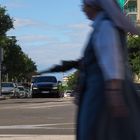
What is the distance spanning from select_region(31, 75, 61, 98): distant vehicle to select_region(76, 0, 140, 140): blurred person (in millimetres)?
38961

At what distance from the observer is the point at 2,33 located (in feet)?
259

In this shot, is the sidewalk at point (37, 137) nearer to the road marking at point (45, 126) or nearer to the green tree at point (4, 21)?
the road marking at point (45, 126)

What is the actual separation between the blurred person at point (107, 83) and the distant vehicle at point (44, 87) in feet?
128

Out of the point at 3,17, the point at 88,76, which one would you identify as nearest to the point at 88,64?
the point at 88,76

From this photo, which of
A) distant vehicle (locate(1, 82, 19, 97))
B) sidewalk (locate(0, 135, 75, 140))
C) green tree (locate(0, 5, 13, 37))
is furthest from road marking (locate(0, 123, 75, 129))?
green tree (locate(0, 5, 13, 37))

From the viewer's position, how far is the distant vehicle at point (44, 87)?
43.5 m

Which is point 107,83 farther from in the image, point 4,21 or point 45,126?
point 4,21

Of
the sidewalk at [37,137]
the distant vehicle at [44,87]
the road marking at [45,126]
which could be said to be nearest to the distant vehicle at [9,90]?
the distant vehicle at [44,87]

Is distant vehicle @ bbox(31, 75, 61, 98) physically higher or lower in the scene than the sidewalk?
higher

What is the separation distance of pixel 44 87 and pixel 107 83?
39584 mm

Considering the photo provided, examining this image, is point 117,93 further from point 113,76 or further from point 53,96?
point 53,96

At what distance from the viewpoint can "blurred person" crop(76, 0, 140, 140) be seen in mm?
4035

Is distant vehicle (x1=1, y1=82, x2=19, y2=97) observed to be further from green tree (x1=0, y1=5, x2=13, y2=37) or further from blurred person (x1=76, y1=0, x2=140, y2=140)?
blurred person (x1=76, y1=0, x2=140, y2=140)

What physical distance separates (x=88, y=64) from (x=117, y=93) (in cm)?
43
